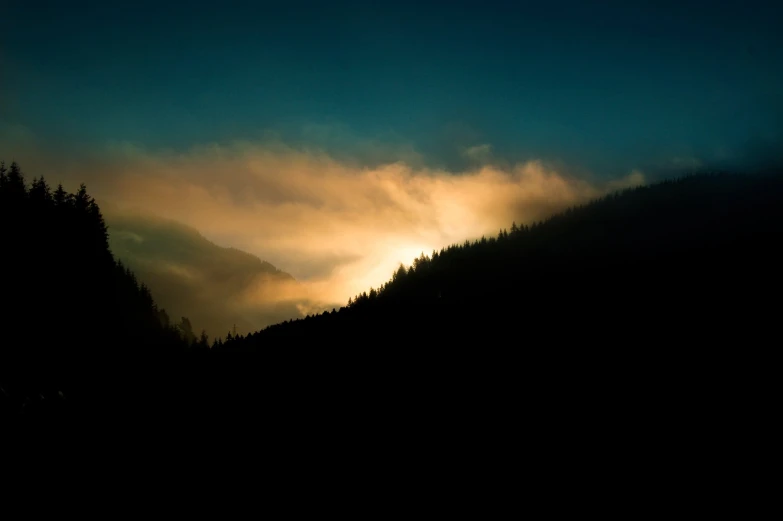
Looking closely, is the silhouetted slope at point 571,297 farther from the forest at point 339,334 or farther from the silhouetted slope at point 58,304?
the silhouetted slope at point 58,304

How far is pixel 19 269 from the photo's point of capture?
4519cm

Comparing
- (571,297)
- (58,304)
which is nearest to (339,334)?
(58,304)

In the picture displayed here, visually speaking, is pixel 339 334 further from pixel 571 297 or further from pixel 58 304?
pixel 571 297

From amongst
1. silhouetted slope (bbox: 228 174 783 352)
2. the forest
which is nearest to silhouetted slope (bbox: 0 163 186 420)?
the forest

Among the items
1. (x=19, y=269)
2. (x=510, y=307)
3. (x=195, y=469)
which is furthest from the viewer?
(x=510, y=307)

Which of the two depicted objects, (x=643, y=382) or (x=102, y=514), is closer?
(x=102, y=514)

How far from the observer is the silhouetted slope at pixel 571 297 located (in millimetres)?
68938

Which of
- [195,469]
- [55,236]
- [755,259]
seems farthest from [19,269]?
[755,259]

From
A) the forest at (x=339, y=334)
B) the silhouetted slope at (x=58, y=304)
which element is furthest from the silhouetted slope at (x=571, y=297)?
the silhouetted slope at (x=58, y=304)

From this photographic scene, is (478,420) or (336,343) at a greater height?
(336,343)

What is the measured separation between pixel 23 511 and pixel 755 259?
141 meters

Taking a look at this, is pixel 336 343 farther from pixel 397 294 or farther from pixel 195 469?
pixel 397 294

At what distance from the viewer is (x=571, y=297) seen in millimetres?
95438

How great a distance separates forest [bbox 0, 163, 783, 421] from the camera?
45.1 metres
